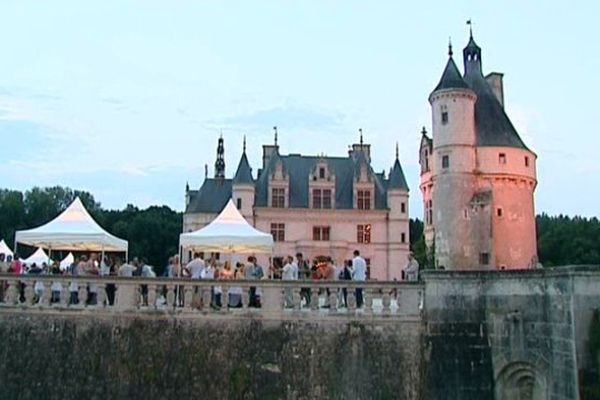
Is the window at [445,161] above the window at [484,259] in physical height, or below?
above

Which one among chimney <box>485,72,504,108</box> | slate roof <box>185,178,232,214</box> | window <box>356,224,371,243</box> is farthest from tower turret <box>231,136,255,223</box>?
chimney <box>485,72,504,108</box>

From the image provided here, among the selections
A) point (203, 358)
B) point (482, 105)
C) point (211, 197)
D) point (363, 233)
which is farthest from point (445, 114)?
point (203, 358)

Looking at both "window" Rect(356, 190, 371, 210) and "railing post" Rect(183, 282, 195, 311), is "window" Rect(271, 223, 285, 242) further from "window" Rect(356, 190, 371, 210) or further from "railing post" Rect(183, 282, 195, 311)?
"railing post" Rect(183, 282, 195, 311)

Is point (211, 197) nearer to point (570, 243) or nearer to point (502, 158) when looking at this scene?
point (502, 158)

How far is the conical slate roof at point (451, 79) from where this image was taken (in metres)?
38.9

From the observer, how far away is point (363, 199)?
45.9 metres

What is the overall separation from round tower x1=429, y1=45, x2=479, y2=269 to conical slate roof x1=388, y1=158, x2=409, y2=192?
6.13m

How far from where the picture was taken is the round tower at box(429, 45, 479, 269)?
123ft

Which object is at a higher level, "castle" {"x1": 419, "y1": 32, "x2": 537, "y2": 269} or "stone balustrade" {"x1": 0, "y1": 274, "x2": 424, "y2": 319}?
"castle" {"x1": 419, "y1": 32, "x2": 537, "y2": 269}

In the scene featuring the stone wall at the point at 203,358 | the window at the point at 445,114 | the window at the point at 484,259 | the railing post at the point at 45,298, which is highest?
the window at the point at 445,114

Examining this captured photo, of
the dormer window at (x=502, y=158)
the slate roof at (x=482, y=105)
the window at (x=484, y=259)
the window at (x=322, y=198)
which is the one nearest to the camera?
the window at (x=484, y=259)

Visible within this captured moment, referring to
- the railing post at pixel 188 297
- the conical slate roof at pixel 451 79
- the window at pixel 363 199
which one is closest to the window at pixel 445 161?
the conical slate roof at pixel 451 79

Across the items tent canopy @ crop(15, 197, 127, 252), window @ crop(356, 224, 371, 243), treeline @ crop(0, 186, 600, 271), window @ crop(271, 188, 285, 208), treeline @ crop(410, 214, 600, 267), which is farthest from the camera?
treeline @ crop(0, 186, 600, 271)

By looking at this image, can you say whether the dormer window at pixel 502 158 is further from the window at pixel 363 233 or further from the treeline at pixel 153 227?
the treeline at pixel 153 227
